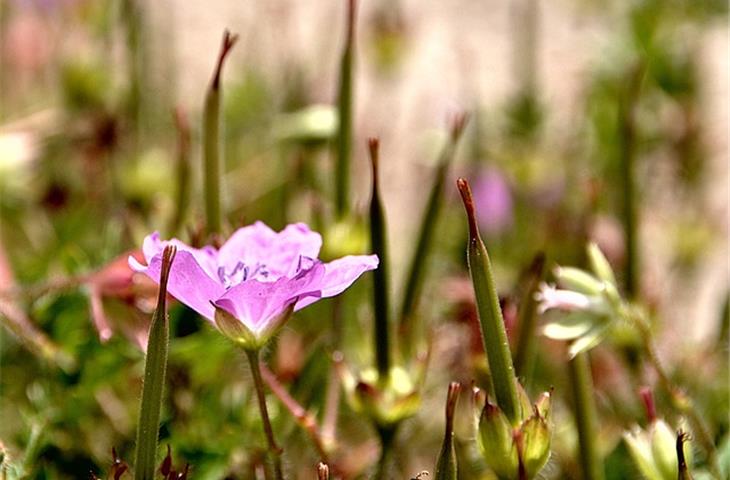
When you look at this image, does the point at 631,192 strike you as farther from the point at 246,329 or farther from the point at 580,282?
the point at 246,329

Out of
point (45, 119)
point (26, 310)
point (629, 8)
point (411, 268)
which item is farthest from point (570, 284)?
point (629, 8)

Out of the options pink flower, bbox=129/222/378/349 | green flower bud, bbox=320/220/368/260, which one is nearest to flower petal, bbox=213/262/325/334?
pink flower, bbox=129/222/378/349

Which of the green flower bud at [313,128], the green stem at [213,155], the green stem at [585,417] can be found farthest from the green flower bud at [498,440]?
the green flower bud at [313,128]

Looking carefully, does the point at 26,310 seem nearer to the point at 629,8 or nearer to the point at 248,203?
the point at 248,203

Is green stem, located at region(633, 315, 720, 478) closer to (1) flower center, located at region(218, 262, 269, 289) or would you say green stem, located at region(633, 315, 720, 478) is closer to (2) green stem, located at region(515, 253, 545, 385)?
(2) green stem, located at region(515, 253, 545, 385)

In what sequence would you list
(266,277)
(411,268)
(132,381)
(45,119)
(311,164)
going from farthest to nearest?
(45,119), (311,164), (132,381), (411,268), (266,277)

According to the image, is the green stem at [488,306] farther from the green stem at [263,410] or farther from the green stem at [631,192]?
the green stem at [631,192]
